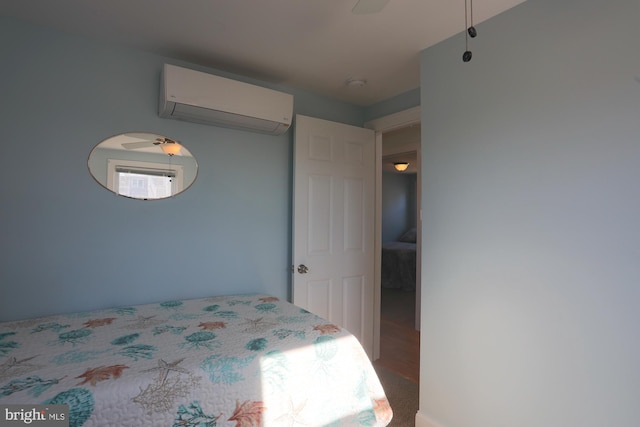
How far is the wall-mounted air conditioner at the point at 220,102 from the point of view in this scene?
191 centimetres

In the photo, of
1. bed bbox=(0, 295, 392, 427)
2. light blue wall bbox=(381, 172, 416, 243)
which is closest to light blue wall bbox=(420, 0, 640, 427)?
bed bbox=(0, 295, 392, 427)

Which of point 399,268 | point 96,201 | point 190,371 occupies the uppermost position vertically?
point 96,201

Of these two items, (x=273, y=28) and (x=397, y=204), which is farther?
(x=397, y=204)

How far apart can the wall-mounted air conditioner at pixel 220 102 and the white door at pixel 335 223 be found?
28 cm

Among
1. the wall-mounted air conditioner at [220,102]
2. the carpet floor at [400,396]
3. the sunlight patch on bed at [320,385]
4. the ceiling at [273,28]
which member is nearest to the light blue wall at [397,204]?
the carpet floor at [400,396]

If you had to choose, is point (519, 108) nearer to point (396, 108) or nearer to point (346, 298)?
point (396, 108)

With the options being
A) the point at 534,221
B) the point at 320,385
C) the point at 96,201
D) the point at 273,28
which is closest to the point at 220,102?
the point at 273,28

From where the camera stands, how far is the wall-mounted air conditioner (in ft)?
6.26

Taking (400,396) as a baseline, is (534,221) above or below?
above

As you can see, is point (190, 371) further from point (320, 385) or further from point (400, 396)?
point (400, 396)

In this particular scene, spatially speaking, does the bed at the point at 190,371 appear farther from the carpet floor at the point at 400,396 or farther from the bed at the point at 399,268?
the bed at the point at 399,268

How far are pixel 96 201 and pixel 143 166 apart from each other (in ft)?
1.08

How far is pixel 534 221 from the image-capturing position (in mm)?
1493

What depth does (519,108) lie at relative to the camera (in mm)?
1551
